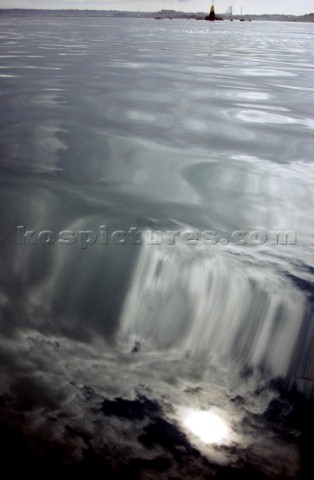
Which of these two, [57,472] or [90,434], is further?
[90,434]

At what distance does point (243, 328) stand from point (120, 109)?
346cm

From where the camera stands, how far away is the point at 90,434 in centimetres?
97

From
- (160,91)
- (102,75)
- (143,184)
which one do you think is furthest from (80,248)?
(102,75)

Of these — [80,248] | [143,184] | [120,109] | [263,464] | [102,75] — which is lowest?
[263,464]

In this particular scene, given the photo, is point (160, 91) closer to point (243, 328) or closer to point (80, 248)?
point (80, 248)

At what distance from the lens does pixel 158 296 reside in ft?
4.90

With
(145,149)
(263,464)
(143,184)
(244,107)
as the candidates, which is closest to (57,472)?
(263,464)

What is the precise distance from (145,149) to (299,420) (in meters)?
2.27

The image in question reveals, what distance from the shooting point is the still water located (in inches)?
39.4

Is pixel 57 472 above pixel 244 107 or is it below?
below

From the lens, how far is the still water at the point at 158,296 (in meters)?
1.00

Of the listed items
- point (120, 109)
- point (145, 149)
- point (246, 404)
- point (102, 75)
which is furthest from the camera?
point (102, 75)

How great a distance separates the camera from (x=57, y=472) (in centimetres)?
86

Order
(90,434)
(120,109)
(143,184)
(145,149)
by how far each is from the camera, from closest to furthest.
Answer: (90,434) → (143,184) → (145,149) → (120,109)
